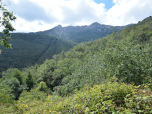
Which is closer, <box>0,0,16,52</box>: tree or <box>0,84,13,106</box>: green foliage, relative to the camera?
<box>0,0,16,52</box>: tree

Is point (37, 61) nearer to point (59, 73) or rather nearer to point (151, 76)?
point (59, 73)

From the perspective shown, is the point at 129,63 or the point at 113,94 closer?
the point at 113,94

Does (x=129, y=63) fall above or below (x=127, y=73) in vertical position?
above

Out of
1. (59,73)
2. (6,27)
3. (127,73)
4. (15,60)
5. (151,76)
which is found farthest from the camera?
(15,60)

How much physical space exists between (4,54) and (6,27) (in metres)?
113

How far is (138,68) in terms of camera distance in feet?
17.6

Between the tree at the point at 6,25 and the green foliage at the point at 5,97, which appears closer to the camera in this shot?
the tree at the point at 6,25

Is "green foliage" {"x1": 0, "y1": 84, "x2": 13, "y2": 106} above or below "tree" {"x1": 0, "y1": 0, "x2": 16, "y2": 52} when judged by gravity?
below

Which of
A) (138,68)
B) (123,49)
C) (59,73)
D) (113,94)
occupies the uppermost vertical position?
(123,49)

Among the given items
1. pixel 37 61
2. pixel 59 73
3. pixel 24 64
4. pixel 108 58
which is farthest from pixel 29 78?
pixel 37 61

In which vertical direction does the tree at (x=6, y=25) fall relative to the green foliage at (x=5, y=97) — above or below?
above

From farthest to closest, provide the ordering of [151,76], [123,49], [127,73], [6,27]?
[123,49] → [127,73] → [151,76] → [6,27]

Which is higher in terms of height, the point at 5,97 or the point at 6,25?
the point at 6,25

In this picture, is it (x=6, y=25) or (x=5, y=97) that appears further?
(x=5, y=97)
